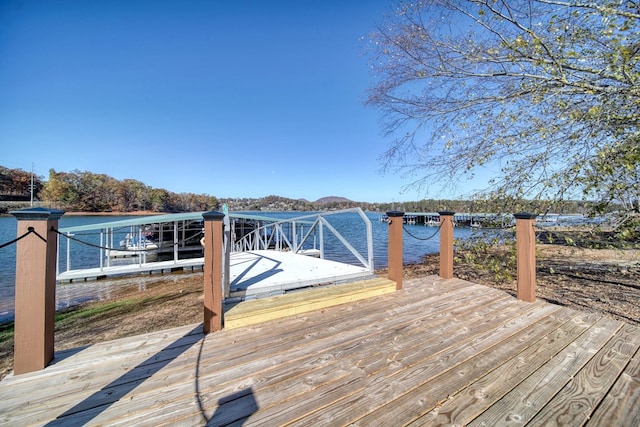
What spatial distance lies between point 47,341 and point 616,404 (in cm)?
399

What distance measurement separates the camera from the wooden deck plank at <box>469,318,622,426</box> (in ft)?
4.52

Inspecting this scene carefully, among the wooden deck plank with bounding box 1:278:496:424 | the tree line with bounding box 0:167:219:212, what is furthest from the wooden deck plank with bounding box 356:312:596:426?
the tree line with bounding box 0:167:219:212

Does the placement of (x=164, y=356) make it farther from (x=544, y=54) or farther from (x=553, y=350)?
(x=544, y=54)

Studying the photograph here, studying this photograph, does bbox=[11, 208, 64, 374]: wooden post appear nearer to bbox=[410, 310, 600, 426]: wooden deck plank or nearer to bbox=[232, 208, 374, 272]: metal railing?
bbox=[410, 310, 600, 426]: wooden deck plank

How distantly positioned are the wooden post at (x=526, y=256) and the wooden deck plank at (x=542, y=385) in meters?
0.91

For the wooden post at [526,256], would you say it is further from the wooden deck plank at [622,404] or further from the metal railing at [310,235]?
the metal railing at [310,235]

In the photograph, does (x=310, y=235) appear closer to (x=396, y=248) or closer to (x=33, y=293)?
(x=396, y=248)

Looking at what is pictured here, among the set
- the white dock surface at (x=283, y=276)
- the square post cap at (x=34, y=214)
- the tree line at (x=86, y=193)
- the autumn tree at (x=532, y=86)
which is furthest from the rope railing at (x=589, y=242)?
the tree line at (x=86, y=193)

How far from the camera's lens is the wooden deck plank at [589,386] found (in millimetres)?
1380

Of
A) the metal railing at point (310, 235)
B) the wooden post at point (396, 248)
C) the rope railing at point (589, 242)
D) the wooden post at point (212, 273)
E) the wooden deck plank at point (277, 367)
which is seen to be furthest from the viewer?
the metal railing at point (310, 235)

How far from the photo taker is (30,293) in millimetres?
1843

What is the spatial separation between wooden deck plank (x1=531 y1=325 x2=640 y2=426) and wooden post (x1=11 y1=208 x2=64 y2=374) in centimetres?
337

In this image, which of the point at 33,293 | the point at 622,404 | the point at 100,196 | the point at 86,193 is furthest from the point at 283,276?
the point at 86,193

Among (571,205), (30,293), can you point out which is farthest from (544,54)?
(30,293)
